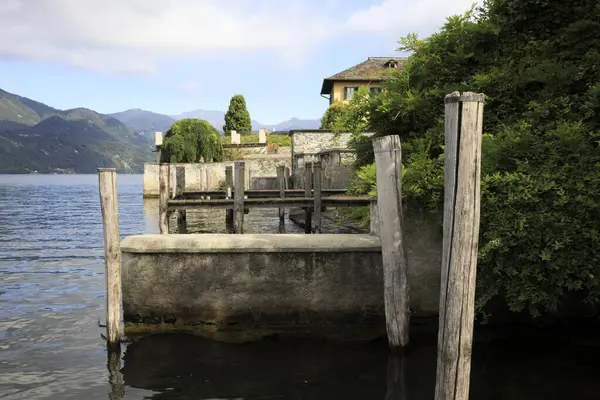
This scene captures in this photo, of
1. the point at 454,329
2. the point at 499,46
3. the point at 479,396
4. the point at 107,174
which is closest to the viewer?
the point at 454,329

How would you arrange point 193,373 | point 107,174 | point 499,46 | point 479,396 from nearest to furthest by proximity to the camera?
point 479,396, point 193,373, point 107,174, point 499,46

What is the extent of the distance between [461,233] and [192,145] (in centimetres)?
4313

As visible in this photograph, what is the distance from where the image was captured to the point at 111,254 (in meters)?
6.55

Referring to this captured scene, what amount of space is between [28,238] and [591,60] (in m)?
19.7

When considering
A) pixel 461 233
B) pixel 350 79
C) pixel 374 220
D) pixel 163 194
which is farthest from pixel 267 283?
pixel 350 79

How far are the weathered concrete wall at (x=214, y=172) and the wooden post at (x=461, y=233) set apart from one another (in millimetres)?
28577

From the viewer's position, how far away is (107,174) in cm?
664

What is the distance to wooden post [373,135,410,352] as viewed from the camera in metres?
5.79

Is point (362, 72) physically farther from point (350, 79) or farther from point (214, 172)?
point (214, 172)

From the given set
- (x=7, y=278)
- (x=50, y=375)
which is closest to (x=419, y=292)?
(x=50, y=375)

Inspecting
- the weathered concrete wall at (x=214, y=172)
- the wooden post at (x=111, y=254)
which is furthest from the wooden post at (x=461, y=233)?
the weathered concrete wall at (x=214, y=172)

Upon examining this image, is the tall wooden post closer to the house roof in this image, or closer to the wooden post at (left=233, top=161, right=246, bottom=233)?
the wooden post at (left=233, top=161, right=246, bottom=233)

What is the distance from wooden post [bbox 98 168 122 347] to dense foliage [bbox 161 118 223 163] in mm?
39350

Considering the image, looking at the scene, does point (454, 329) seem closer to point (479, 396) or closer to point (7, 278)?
point (479, 396)
